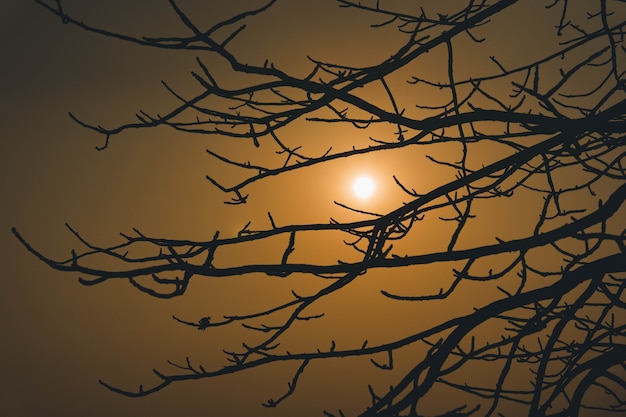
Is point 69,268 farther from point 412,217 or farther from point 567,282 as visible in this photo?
point 567,282

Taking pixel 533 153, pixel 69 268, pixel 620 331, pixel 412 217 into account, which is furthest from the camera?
pixel 620 331

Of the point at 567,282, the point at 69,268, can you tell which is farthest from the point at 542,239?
the point at 69,268

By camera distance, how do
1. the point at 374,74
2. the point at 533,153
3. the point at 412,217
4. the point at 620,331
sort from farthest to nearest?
the point at 620,331 → the point at 412,217 → the point at 533,153 → the point at 374,74

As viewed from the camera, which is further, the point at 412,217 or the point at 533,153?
the point at 412,217

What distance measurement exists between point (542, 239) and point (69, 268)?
1.36 meters

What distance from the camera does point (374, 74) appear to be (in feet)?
7.25

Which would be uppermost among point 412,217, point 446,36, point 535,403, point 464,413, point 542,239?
point 446,36

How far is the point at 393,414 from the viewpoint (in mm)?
2221

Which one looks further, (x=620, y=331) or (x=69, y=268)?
(x=620, y=331)

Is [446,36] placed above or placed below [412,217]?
above

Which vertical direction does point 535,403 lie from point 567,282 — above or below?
below

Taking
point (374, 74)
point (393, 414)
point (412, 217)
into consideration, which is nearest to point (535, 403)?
point (393, 414)

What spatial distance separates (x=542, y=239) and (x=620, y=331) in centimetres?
92

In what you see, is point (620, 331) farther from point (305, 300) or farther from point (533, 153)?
point (305, 300)
